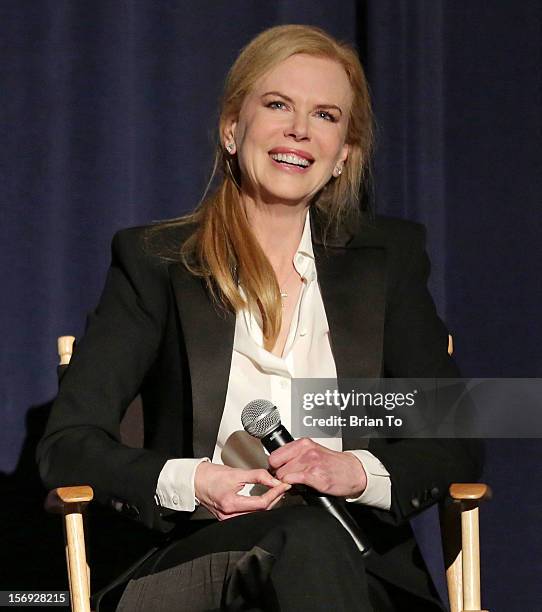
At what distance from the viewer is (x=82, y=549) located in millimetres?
1772

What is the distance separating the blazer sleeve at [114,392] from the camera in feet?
5.69

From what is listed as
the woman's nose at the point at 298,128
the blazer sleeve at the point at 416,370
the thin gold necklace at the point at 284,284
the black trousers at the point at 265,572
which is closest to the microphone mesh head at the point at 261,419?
the black trousers at the point at 265,572

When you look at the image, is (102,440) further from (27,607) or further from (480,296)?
(480,296)

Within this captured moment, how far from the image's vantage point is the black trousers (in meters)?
1.47

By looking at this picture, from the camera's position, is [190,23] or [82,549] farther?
[190,23]

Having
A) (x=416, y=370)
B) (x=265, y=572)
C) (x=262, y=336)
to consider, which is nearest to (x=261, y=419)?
(x=265, y=572)

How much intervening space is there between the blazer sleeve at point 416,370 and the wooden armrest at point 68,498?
419 mm

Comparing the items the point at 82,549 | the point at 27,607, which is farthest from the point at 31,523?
the point at 82,549

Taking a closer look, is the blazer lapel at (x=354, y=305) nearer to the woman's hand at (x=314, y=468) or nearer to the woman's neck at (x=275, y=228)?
the woman's neck at (x=275, y=228)

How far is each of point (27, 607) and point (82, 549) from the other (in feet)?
2.52

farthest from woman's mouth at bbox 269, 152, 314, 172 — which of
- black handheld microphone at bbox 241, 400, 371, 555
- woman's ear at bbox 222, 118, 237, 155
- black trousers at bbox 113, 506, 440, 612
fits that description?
black trousers at bbox 113, 506, 440, 612

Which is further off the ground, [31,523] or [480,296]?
[480,296]

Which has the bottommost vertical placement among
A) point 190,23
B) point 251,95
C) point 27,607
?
point 27,607

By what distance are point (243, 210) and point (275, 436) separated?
20.3 inches
